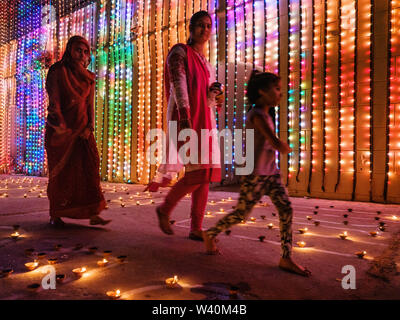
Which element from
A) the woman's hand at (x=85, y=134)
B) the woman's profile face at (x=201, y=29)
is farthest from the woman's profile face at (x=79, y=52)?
the woman's profile face at (x=201, y=29)

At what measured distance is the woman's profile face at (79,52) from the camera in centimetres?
253

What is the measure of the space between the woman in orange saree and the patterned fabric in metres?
1.41

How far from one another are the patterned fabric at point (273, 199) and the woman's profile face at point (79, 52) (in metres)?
1.94

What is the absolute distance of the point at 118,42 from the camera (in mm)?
7633

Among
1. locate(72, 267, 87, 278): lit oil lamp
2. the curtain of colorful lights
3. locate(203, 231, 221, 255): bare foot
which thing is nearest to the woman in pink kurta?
locate(203, 231, 221, 255): bare foot

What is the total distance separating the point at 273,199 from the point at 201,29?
1.29m

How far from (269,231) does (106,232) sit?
1.34m

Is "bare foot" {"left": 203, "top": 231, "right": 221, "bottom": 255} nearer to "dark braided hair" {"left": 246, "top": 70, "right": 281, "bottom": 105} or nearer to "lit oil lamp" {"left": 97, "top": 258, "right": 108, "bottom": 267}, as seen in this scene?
"lit oil lamp" {"left": 97, "top": 258, "right": 108, "bottom": 267}

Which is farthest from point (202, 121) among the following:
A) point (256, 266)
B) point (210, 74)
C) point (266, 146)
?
point (256, 266)

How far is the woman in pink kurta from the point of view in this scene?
1.87m

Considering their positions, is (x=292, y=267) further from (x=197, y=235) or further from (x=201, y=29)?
(x=201, y=29)

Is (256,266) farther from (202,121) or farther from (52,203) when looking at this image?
(52,203)

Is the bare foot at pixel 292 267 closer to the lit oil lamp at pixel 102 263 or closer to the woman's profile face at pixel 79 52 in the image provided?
the lit oil lamp at pixel 102 263
